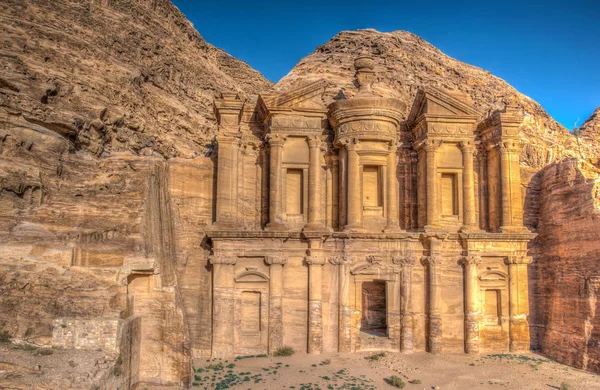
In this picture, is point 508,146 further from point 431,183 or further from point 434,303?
point 434,303

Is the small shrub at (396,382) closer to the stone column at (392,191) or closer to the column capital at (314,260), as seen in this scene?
the column capital at (314,260)

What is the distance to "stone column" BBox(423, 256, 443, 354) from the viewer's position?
20.0 meters

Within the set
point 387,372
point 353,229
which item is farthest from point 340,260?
point 387,372

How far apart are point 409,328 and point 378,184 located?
20.6ft

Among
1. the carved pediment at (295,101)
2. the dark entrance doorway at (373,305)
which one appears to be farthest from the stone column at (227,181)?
the dark entrance doorway at (373,305)

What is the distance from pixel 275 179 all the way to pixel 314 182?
5.46ft

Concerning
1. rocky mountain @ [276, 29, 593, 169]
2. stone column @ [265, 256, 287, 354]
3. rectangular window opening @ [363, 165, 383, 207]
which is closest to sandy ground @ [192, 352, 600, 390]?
stone column @ [265, 256, 287, 354]

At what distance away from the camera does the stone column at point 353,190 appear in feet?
67.2

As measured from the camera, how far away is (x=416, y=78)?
30000 mm

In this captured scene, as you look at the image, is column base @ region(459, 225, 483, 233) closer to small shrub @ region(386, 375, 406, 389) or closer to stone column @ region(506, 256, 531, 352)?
stone column @ region(506, 256, 531, 352)

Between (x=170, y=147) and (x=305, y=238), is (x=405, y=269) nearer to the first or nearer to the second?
(x=305, y=238)

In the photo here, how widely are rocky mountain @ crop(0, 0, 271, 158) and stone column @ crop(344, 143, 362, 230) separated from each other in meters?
11.2

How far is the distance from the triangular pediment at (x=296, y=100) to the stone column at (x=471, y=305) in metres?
9.03

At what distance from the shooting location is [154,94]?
33.8m
